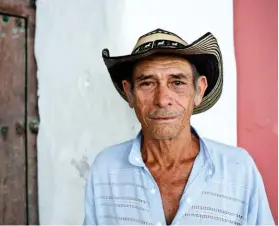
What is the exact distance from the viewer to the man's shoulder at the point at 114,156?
1.96 meters

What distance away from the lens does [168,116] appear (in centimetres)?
181

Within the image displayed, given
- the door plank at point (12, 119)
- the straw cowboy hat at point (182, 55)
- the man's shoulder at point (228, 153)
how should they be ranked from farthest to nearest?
the door plank at point (12, 119), the man's shoulder at point (228, 153), the straw cowboy hat at point (182, 55)

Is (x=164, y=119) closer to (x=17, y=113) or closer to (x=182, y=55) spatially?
(x=182, y=55)

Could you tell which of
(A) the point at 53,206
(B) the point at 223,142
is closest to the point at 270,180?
(B) the point at 223,142

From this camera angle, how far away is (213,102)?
2.08 m

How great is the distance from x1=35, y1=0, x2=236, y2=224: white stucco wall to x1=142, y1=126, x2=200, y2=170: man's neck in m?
0.19

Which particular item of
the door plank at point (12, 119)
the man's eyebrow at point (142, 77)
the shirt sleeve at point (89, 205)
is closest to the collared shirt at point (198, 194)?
the shirt sleeve at point (89, 205)

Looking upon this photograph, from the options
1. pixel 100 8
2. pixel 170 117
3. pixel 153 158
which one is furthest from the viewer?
pixel 100 8

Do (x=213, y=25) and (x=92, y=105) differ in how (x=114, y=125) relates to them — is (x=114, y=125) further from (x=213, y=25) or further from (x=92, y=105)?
(x=213, y=25)

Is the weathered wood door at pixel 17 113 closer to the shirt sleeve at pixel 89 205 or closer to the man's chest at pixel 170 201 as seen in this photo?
the shirt sleeve at pixel 89 205

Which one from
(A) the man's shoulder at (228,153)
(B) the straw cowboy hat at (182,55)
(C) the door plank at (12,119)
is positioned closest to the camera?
(B) the straw cowboy hat at (182,55)

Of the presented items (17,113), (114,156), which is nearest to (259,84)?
(114,156)

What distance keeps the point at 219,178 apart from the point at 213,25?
66 centimetres

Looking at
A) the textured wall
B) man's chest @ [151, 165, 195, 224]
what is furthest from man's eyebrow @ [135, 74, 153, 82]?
the textured wall
